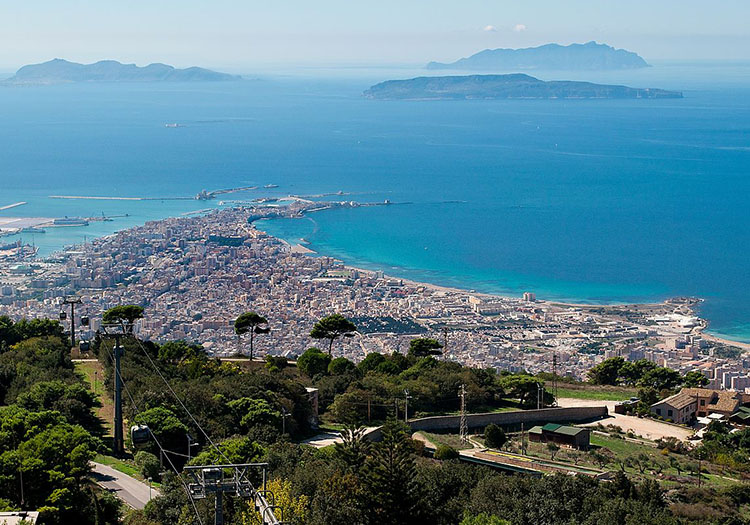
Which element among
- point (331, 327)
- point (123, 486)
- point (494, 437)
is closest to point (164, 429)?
point (123, 486)

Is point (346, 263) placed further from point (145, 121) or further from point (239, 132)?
point (145, 121)

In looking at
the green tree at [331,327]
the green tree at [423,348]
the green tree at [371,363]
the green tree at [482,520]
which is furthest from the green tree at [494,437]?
the green tree at [331,327]

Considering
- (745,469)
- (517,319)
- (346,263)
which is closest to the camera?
(745,469)

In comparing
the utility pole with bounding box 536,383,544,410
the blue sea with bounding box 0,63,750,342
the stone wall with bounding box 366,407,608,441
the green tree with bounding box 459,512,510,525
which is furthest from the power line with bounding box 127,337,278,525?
the blue sea with bounding box 0,63,750,342

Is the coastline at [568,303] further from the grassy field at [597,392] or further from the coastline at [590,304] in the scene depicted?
the grassy field at [597,392]

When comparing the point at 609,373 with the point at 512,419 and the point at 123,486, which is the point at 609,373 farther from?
the point at 123,486

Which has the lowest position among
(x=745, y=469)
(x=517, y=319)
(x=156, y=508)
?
(x=517, y=319)

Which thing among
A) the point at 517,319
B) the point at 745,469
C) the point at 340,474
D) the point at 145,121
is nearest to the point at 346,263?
the point at 517,319
